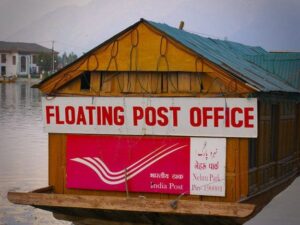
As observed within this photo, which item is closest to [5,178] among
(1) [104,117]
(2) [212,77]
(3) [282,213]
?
(1) [104,117]

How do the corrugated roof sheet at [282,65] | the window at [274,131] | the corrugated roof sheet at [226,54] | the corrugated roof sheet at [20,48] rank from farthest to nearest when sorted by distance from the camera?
the corrugated roof sheet at [20,48]
the corrugated roof sheet at [282,65]
the window at [274,131]
the corrugated roof sheet at [226,54]

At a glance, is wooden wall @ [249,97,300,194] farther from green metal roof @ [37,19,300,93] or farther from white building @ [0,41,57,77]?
Result: white building @ [0,41,57,77]

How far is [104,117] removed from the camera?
646 inches

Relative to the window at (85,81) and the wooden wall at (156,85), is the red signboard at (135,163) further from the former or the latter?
the window at (85,81)

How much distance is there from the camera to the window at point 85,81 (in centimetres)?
1658

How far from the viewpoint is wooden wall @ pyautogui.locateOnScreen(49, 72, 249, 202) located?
15.4 m

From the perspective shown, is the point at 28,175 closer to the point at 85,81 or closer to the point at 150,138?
the point at 85,81

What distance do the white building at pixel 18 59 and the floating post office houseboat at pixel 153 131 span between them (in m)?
127

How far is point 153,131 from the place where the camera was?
16016 millimetres

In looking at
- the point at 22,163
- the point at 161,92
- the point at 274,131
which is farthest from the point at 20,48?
the point at 161,92

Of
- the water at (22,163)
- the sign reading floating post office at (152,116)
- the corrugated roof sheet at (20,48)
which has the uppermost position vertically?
the corrugated roof sheet at (20,48)

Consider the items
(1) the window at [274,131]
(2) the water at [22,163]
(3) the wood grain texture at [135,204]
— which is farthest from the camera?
Answer: (2) the water at [22,163]

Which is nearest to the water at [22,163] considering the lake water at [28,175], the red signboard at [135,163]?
the lake water at [28,175]

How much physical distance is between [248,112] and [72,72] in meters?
4.55
